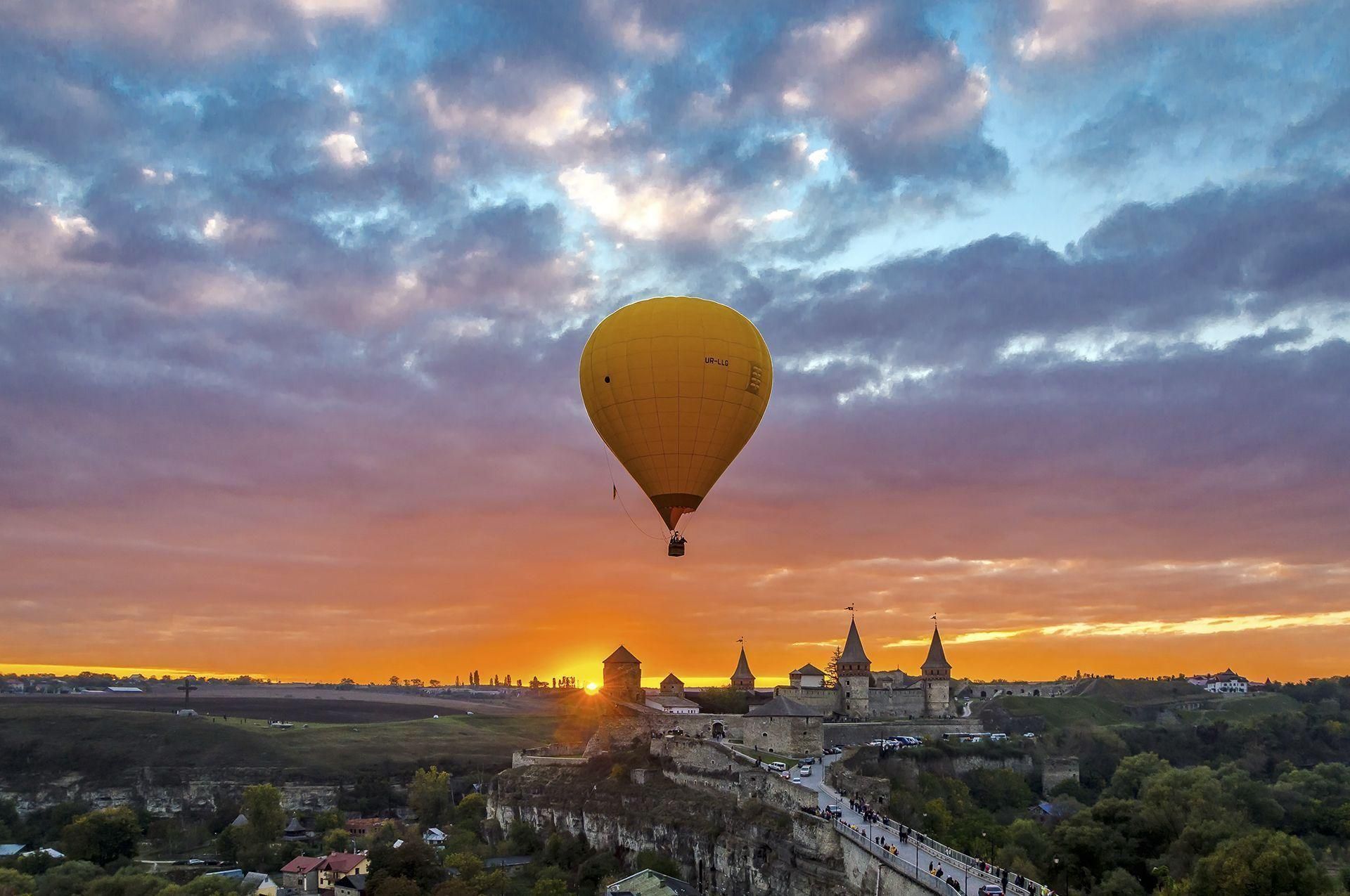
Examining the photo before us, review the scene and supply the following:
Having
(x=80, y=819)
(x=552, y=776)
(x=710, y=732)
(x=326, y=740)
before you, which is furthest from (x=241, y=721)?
(x=710, y=732)

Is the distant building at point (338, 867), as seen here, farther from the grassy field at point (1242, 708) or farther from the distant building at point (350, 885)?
the grassy field at point (1242, 708)

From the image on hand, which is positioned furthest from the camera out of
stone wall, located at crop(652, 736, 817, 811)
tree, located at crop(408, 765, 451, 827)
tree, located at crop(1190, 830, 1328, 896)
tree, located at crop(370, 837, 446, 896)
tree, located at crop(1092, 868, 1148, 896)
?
tree, located at crop(408, 765, 451, 827)

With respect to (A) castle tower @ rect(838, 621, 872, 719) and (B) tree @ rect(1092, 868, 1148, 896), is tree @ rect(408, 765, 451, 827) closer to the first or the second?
(A) castle tower @ rect(838, 621, 872, 719)

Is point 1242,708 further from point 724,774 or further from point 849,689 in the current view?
point 724,774

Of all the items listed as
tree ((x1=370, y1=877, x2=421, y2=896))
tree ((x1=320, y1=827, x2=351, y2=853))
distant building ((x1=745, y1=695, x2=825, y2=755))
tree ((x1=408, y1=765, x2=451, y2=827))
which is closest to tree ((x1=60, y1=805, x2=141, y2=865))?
tree ((x1=320, y1=827, x2=351, y2=853))

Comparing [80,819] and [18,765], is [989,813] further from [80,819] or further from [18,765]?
[18,765]

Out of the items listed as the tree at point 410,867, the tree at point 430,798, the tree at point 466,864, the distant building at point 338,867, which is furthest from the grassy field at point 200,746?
the tree at point 410,867
